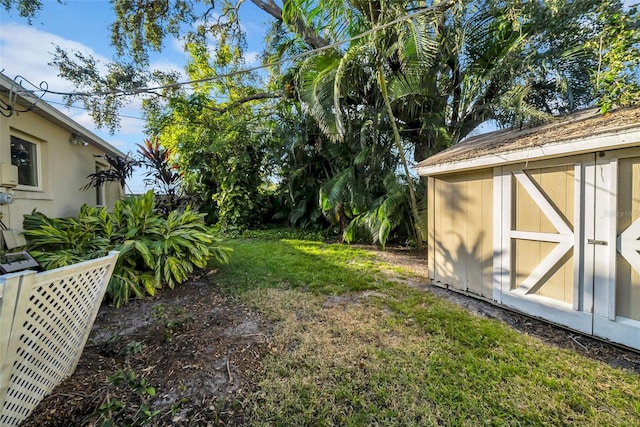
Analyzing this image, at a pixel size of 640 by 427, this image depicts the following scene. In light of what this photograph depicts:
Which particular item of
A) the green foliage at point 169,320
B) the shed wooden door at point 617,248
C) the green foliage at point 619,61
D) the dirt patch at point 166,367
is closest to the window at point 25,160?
the dirt patch at point 166,367

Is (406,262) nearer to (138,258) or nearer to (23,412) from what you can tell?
(138,258)

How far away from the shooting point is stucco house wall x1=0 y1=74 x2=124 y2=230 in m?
3.98

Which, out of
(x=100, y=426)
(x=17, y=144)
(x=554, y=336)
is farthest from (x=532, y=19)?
(x=17, y=144)

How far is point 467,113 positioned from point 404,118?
1499mm

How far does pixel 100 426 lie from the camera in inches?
69.8

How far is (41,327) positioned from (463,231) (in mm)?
4667

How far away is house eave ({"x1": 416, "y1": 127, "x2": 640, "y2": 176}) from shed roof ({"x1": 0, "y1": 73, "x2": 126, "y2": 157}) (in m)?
6.25

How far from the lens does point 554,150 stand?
9.41ft

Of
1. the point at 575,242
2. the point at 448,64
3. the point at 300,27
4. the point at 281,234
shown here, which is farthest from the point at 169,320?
the point at 300,27

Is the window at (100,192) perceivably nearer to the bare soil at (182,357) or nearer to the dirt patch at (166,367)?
the bare soil at (182,357)

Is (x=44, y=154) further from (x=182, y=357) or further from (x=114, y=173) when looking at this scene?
(x=182, y=357)

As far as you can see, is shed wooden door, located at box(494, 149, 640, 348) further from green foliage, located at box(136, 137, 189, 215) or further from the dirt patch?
green foliage, located at box(136, 137, 189, 215)

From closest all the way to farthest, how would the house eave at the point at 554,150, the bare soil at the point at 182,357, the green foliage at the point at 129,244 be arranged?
the bare soil at the point at 182,357 < the house eave at the point at 554,150 < the green foliage at the point at 129,244

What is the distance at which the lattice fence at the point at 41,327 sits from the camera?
4.95ft
